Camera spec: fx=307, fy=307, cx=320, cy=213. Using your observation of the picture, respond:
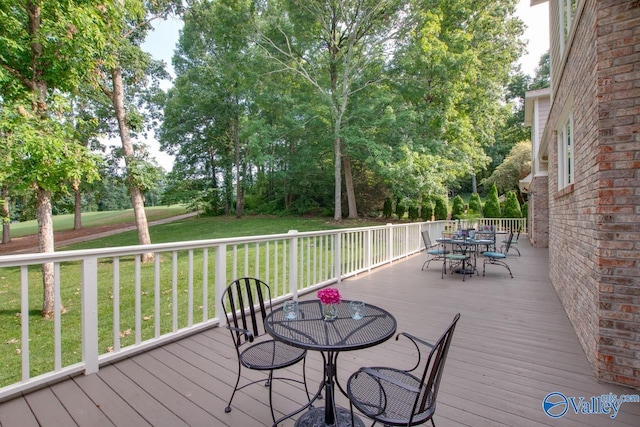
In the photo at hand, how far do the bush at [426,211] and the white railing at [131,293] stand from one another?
7.71m

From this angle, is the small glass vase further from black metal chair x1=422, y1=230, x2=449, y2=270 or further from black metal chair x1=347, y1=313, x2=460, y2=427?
black metal chair x1=422, y1=230, x2=449, y2=270

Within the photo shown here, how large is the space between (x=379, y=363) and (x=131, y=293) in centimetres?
593

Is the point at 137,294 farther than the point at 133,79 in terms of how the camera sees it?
No

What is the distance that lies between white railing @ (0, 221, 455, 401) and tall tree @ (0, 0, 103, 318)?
1.41 metres

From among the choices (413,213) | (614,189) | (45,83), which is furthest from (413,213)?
(45,83)

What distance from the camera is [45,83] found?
5.11 m

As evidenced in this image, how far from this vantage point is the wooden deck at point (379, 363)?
1.85 meters

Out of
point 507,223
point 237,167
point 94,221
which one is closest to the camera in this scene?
point 507,223

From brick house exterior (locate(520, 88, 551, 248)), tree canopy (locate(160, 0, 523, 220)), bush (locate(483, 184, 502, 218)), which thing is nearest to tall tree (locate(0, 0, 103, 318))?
tree canopy (locate(160, 0, 523, 220))

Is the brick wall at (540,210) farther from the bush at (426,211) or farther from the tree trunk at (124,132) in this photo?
the tree trunk at (124,132)

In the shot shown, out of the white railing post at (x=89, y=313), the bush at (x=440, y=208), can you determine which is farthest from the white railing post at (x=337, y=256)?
the bush at (x=440, y=208)

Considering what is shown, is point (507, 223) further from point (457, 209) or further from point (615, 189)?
point (615, 189)

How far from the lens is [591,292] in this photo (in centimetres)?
252

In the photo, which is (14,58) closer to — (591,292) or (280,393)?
(280,393)
